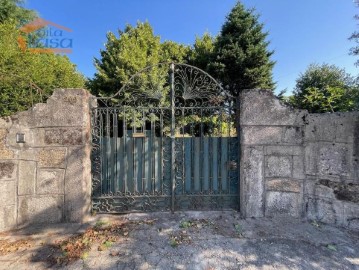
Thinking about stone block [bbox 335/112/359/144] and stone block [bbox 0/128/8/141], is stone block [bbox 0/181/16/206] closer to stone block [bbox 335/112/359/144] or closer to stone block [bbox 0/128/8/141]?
stone block [bbox 0/128/8/141]

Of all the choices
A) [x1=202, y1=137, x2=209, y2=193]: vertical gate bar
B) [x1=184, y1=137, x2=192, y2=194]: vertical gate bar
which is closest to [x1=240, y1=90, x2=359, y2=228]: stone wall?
[x1=202, y1=137, x2=209, y2=193]: vertical gate bar

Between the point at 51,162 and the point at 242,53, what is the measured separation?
10.0 meters

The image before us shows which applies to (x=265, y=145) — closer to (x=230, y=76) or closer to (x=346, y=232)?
(x=346, y=232)

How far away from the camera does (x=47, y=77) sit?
7484mm

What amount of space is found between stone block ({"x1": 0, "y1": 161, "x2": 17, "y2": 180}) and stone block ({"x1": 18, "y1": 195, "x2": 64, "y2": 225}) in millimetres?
373

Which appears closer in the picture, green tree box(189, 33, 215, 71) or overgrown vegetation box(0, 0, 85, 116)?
overgrown vegetation box(0, 0, 85, 116)

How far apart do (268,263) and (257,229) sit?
70 cm

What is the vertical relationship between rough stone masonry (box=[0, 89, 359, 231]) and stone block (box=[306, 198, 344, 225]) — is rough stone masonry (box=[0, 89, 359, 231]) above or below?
above

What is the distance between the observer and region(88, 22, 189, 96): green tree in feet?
32.4

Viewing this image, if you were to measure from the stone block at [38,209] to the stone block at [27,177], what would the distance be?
4.3 inches

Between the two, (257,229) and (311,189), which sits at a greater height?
(311,189)

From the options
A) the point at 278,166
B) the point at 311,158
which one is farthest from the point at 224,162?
the point at 311,158

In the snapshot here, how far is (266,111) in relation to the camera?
3.25 metres

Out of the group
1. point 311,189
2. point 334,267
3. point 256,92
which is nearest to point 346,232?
point 311,189
